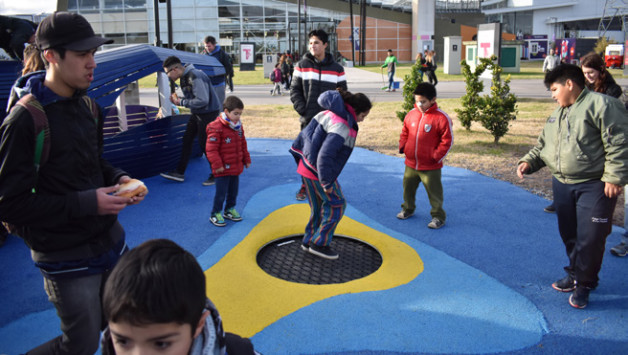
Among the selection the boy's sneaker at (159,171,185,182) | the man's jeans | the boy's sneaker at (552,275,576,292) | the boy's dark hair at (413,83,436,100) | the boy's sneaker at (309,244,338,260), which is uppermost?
the boy's dark hair at (413,83,436,100)

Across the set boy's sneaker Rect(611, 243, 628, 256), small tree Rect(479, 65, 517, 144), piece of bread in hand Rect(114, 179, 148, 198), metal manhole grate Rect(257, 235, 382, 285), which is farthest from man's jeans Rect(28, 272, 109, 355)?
small tree Rect(479, 65, 517, 144)

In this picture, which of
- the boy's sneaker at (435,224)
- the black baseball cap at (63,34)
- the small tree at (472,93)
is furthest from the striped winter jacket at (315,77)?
the small tree at (472,93)

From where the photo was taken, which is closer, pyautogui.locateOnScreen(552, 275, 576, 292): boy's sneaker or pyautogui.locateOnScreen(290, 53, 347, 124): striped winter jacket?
pyautogui.locateOnScreen(552, 275, 576, 292): boy's sneaker

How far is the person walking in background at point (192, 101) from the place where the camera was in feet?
22.5

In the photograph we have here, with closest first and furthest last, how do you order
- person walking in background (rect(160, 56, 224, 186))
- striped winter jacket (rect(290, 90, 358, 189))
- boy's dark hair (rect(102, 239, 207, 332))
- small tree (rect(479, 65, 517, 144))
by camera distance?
boy's dark hair (rect(102, 239, 207, 332))
striped winter jacket (rect(290, 90, 358, 189))
person walking in background (rect(160, 56, 224, 186))
small tree (rect(479, 65, 517, 144))

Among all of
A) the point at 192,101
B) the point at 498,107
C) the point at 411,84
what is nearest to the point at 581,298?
the point at 192,101

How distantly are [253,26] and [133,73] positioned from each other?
1763 inches

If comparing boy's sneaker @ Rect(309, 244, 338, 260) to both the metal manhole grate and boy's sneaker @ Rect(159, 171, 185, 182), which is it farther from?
boy's sneaker @ Rect(159, 171, 185, 182)

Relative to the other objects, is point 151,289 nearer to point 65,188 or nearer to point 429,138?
point 65,188

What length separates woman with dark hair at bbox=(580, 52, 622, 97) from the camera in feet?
16.1

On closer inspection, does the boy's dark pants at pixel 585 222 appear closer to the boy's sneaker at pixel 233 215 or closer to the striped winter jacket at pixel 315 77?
the striped winter jacket at pixel 315 77

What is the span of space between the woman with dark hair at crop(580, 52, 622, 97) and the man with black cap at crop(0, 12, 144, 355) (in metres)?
4.66

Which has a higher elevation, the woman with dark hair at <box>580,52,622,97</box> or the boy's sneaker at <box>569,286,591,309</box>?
the woman with dark hair at <box>580,52,622,97</box>

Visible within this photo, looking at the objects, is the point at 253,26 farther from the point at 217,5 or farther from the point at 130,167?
the point at 130,167
